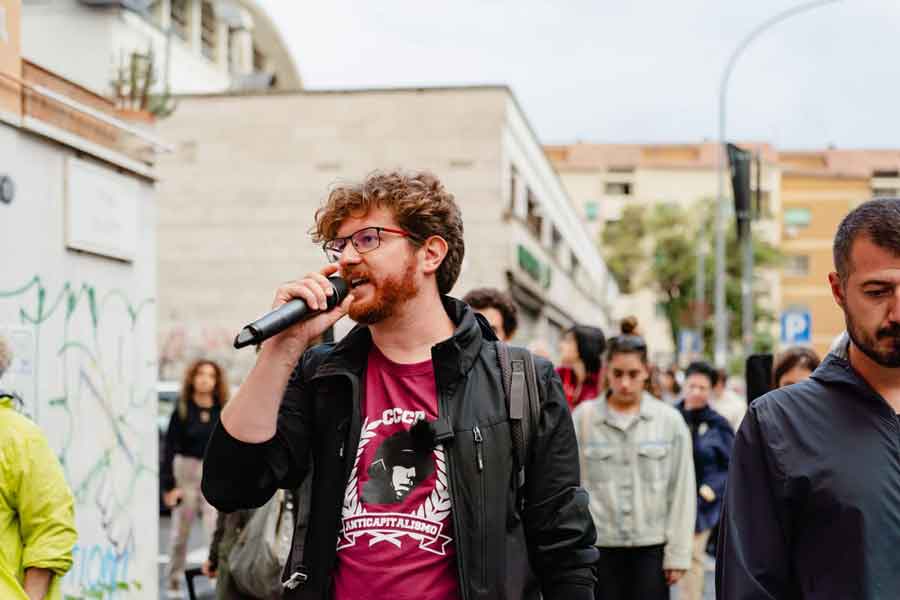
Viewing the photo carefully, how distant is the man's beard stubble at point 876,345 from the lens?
9.24 ft

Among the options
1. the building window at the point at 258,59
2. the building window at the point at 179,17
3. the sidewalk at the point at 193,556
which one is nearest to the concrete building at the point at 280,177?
the building window at the point at 179,17

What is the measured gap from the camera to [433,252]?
3387 mm

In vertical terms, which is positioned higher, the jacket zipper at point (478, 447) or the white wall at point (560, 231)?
the white wall at point (560, 231)

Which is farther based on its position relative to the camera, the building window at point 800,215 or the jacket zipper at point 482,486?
the building window at point 800,215

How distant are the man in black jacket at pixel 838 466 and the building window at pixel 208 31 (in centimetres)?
3874

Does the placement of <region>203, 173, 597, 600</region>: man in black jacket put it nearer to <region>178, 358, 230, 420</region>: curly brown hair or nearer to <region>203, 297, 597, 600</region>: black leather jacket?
<region>203, 297, 597, 600</region>: black leather jacket

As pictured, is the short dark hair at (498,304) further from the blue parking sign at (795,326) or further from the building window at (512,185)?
the building window at (512,185)

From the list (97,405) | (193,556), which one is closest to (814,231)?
(193,556)

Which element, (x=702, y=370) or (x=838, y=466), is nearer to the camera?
(x=838, y=466)

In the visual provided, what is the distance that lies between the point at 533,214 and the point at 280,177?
984 centimetres

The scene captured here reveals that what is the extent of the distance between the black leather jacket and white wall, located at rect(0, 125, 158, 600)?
3.89 metres

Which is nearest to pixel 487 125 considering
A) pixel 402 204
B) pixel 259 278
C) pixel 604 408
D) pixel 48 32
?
pixel 259 278

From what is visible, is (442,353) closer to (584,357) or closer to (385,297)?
(385,297)

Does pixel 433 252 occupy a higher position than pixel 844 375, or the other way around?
pixel 433 252
